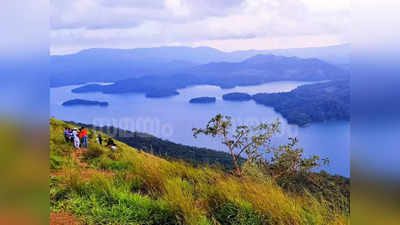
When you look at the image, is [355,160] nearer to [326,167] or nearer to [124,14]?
[326,167]

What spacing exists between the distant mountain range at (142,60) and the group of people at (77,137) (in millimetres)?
1102

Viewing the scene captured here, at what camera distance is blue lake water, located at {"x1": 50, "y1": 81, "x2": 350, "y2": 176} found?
5.75 meters

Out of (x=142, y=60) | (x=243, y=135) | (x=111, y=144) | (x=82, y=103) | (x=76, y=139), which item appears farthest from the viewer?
(x=82, y=103)

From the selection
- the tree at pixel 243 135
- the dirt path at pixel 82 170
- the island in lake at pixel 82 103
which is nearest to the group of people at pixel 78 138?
the dirt path at pixel 82 170

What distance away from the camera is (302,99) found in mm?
6203

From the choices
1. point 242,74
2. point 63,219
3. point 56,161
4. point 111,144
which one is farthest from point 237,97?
point 63,219

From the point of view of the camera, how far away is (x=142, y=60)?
279 inches

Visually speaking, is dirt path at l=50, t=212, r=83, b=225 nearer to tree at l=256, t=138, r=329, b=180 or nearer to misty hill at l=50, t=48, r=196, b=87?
tree at l=256, t=138, r=329, b=180

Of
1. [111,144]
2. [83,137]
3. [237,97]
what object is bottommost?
[111,144]

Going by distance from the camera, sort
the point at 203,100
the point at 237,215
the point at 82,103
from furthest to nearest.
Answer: the point at 82,103
the point at 203,100
the point at 237,215

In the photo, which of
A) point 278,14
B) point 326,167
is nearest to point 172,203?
point 326,167

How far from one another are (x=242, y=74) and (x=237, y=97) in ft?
1.64

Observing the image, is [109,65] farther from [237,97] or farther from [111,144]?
[237,97]

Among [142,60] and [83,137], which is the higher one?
[142,60]
